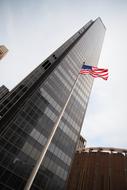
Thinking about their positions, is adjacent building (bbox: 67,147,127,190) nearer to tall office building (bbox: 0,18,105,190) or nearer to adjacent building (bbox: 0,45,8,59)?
tall office building (bbox: 0,18,105,190)

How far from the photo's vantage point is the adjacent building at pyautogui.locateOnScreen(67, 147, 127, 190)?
4888cm

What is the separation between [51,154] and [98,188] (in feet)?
69.2

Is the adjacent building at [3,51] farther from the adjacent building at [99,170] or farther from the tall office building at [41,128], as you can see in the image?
the adjacent building at [99,170]

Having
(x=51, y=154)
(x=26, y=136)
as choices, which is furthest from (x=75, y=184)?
(x=26, y=136)

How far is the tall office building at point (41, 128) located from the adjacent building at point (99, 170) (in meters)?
13.5

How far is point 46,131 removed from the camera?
39.4 m

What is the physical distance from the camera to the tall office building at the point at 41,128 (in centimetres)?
3044

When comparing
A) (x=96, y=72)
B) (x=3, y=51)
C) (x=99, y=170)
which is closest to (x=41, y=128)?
(x=96, y=72)

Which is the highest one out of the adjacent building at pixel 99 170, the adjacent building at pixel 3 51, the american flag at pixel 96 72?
the adjacent building at pixel 3 51

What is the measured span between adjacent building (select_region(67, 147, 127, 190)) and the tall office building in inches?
531

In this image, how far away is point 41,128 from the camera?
38.4 metres

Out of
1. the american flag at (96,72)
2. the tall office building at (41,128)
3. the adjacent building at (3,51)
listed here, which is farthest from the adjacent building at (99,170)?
the adjacent building at (3,51)

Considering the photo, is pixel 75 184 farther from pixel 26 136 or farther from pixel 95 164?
pixel 26 136

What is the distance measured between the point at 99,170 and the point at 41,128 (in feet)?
86.8
